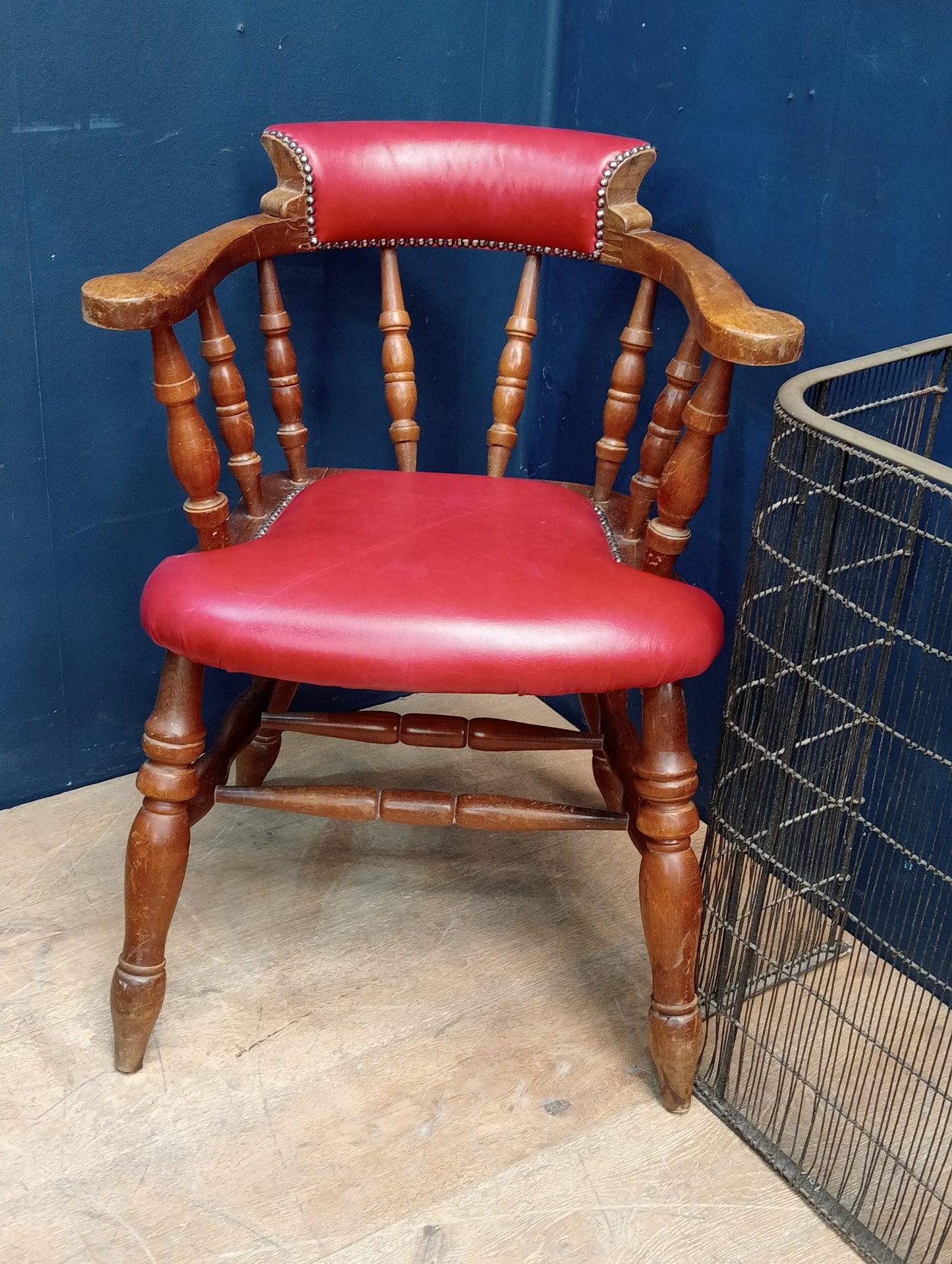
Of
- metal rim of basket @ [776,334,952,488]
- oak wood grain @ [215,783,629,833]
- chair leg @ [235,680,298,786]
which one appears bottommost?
chair leg @ [235,680,298,786]

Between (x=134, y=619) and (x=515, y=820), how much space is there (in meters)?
0.69

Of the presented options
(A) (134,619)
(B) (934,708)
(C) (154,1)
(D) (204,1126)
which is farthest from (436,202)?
(D) (204,1126)

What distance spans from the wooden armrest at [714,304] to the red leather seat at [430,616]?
247 millimetres

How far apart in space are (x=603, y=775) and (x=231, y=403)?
0.74 metres

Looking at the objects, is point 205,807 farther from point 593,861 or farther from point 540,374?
point 540,374

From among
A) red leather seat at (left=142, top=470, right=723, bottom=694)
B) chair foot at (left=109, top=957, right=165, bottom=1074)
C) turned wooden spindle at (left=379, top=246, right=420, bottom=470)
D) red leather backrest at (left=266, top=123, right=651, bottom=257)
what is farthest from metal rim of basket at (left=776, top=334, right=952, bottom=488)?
chair foot at (left=109, top=957, right=165, bottom=1074)

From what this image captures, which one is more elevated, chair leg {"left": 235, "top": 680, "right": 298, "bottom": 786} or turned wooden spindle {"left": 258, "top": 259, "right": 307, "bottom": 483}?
turned wooden spindle {"left": 258, "top": 259, "right": 307, "bottom": 483}

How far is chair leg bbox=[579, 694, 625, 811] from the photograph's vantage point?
→ 67.3 inches

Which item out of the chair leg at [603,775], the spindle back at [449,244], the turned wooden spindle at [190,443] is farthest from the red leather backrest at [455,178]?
the chair leg at [603,775]

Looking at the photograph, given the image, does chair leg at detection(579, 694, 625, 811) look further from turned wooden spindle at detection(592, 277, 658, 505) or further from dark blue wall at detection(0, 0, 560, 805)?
dark blue wall at detection(0, 0, 560, 805)

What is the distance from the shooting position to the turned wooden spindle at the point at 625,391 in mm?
1494

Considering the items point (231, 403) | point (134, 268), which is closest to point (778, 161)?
point (231, 403)

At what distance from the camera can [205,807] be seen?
1.39 m

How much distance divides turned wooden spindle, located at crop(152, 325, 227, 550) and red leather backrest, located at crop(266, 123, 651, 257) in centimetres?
35
